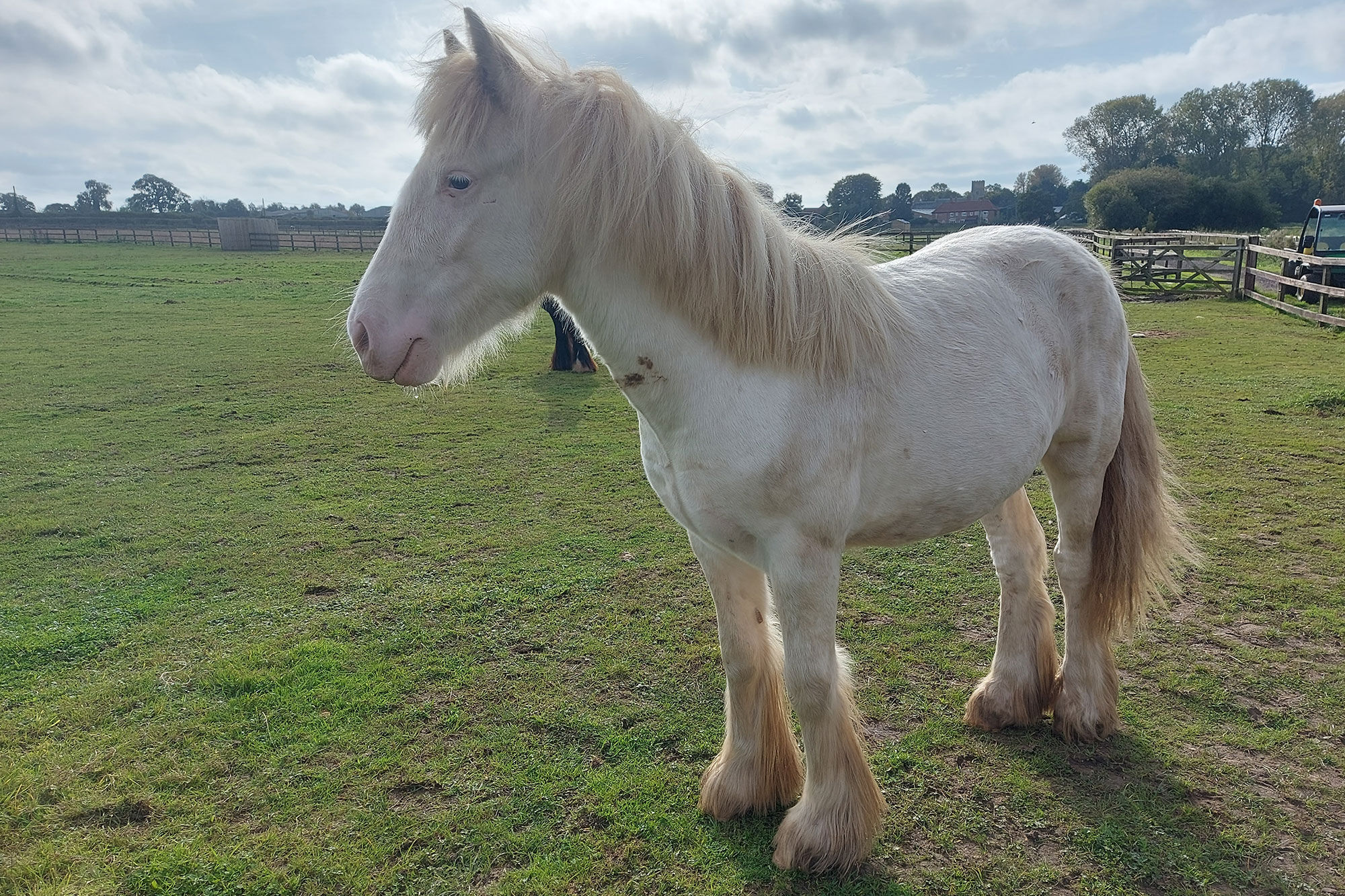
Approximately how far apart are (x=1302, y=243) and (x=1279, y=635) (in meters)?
18.7

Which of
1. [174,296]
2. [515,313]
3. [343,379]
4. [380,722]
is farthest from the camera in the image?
[174,296]

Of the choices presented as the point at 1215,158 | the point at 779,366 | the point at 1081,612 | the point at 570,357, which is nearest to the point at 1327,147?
the point at 1215,158

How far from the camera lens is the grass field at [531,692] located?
231 centimetres

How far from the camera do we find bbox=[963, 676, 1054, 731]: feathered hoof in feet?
9.59

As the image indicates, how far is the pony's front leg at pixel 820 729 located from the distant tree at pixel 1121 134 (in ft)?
183

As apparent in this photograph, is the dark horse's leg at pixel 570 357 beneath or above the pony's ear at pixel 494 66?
beneath

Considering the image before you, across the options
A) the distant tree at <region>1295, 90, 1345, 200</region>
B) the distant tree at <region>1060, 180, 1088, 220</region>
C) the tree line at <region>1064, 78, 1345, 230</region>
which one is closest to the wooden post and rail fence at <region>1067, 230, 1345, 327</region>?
the tree line at <region>1064, 78, 1345, 230</region>

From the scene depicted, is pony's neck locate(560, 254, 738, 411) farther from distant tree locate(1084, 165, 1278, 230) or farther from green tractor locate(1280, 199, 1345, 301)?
distant tree locate(1084, 165, 1278, 230)

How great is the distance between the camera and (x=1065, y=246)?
2891 mm

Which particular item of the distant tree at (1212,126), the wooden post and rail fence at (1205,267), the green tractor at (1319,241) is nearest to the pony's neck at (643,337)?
the wooden post and rail fence at (1205,267)

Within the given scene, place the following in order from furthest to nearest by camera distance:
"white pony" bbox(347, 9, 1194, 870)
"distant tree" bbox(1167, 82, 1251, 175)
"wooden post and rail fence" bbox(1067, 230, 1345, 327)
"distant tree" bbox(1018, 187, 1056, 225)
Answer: "distant tree" bbox(1167, 82, 1251, 175) → "distant tree" bbox(1018, 187, 1056, 225) → "wooden post and rail fence" bbox(1067, 230, 1345, 327) → "white pony" bbox(347, 9, 1194, 870)

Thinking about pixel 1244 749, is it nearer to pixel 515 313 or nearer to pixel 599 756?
pixel 599 756

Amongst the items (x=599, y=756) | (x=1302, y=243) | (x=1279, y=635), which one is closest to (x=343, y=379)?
(x=599, y=756)

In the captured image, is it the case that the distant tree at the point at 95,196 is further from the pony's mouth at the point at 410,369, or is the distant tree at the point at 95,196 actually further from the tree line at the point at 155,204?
the pony's mouth at the point at 410,369
